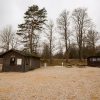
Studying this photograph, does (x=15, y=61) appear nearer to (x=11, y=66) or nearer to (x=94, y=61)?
(x=11, y=66)

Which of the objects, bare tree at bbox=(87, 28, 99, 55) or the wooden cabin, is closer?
the wooden cabin

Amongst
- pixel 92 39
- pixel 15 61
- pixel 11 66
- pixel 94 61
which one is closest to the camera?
pixel 11 66

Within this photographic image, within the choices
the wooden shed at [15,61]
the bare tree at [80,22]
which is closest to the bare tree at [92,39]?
the bare tree at [80,22]

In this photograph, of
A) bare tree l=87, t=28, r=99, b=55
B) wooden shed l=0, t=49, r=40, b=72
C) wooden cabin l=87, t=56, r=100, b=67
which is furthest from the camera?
bare tree l=87, t=28, r=99, b=55

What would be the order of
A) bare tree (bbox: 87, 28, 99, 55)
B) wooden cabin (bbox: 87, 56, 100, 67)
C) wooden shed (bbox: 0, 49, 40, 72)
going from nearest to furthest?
wooden shed (bbox: 0, 49, 40, 72), wooden cabin (bbox: 87, 56, 100, 67), bare tree (bbox: 87, 28, 99, 55)

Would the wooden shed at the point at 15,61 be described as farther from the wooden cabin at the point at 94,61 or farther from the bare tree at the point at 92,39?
the bare tree at the point at 92,39

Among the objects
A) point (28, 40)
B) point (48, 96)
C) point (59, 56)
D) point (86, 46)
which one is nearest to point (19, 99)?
point (48, 96)

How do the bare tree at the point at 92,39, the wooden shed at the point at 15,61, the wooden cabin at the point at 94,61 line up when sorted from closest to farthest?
the wooden shed at the point at 15,61 < the wooden cabin at the point at 94,61 < the bare tree at the point at 92,39

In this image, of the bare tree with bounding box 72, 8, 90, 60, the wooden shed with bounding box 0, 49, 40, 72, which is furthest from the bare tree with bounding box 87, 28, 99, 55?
the wooden shed with bounding box 0, 49, 40, 72

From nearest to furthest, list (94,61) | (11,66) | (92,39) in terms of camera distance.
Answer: (11,66), (94,61), (92,39)

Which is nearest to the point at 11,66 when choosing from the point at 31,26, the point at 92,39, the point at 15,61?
the point at 15,61

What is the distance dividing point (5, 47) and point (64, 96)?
42.4 metres

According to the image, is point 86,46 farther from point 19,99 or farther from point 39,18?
point 19,99

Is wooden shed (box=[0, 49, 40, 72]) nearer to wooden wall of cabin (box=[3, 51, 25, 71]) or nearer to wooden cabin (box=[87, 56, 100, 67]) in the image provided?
wooden wall of cabin (box=[3, 51, 25, 71])
